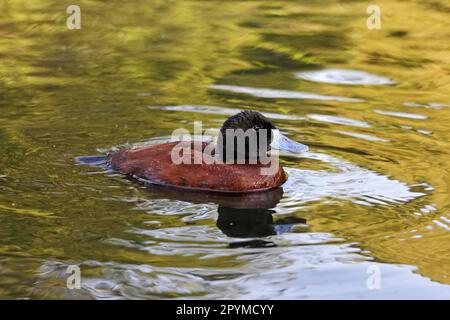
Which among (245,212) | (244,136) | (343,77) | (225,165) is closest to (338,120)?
(343,77)

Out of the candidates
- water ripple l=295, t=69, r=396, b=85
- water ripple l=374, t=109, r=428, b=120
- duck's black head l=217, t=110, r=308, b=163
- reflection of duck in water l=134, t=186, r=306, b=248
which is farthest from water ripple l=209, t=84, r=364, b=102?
reflection of duck in water l=134, t=186, r=306, b=248

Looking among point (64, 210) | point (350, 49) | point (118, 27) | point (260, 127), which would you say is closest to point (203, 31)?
point (118, 27)

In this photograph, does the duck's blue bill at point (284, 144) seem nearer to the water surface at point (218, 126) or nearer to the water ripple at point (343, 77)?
the water surface at point (218, 126)

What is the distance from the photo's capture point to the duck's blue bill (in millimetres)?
8664

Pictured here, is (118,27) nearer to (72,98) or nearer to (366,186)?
(72,98)

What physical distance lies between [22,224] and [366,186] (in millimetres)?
3012

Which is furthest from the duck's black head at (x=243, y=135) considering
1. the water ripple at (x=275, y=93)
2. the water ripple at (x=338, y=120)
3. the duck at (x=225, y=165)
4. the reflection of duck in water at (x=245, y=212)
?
the water ripple at (x=275, y=93)

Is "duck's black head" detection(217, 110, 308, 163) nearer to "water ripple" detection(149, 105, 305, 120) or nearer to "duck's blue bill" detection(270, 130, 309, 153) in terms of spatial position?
"duck's blue bill" detection(270, 130, 309, 153)

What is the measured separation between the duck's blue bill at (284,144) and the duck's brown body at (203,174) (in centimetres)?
20

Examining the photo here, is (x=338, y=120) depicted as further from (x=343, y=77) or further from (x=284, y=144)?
(x=343, y=77)

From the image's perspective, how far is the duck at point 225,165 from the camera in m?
8.42

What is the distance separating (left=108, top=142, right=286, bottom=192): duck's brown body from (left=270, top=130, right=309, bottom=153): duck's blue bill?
20cm

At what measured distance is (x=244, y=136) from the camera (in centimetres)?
850

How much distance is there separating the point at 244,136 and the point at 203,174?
0.51 meters
